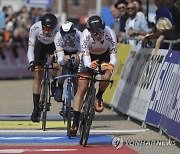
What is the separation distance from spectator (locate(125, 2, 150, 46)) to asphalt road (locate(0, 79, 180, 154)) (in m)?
1.86

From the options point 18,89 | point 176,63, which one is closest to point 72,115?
point 176,63

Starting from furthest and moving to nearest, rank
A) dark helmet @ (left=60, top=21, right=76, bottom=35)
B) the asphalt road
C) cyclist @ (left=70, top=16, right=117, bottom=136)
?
1. dark helmet @ (left=60, top=21, right=76, bottom=35)
2. cyclist @ (left=70, top=16, right=117, bottom=136)
3. the asphalt road

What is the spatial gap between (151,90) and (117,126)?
866 mm

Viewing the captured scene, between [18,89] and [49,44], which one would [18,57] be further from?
[49,44]

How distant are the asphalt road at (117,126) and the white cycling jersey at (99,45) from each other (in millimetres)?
1335

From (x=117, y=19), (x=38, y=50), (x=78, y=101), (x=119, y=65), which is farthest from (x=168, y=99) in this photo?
(x=117, y=19)

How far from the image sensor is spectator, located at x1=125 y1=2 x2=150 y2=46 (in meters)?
18.7

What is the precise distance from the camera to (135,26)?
1892 centimetres

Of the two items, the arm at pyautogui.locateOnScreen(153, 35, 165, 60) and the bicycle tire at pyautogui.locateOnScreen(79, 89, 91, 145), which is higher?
the arm at pyautogui.locateOnScreen(153, 35, 165, 60)

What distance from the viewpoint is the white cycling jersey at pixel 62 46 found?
1338 centimetres

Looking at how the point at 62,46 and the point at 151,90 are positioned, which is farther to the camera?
the point at 151,90

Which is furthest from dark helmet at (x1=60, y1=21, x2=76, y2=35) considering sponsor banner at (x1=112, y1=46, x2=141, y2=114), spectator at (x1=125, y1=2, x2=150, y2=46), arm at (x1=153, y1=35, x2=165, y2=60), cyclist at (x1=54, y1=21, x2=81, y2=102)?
spectator at (x1=125, y1=2, x2=150, y2=46)

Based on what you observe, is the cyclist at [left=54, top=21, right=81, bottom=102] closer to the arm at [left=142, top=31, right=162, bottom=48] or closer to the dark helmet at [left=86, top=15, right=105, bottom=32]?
the dark helmet at [left=86, top=15, right=105, bottom=32]

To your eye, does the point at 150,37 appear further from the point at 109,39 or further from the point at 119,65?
the point at 109,39
